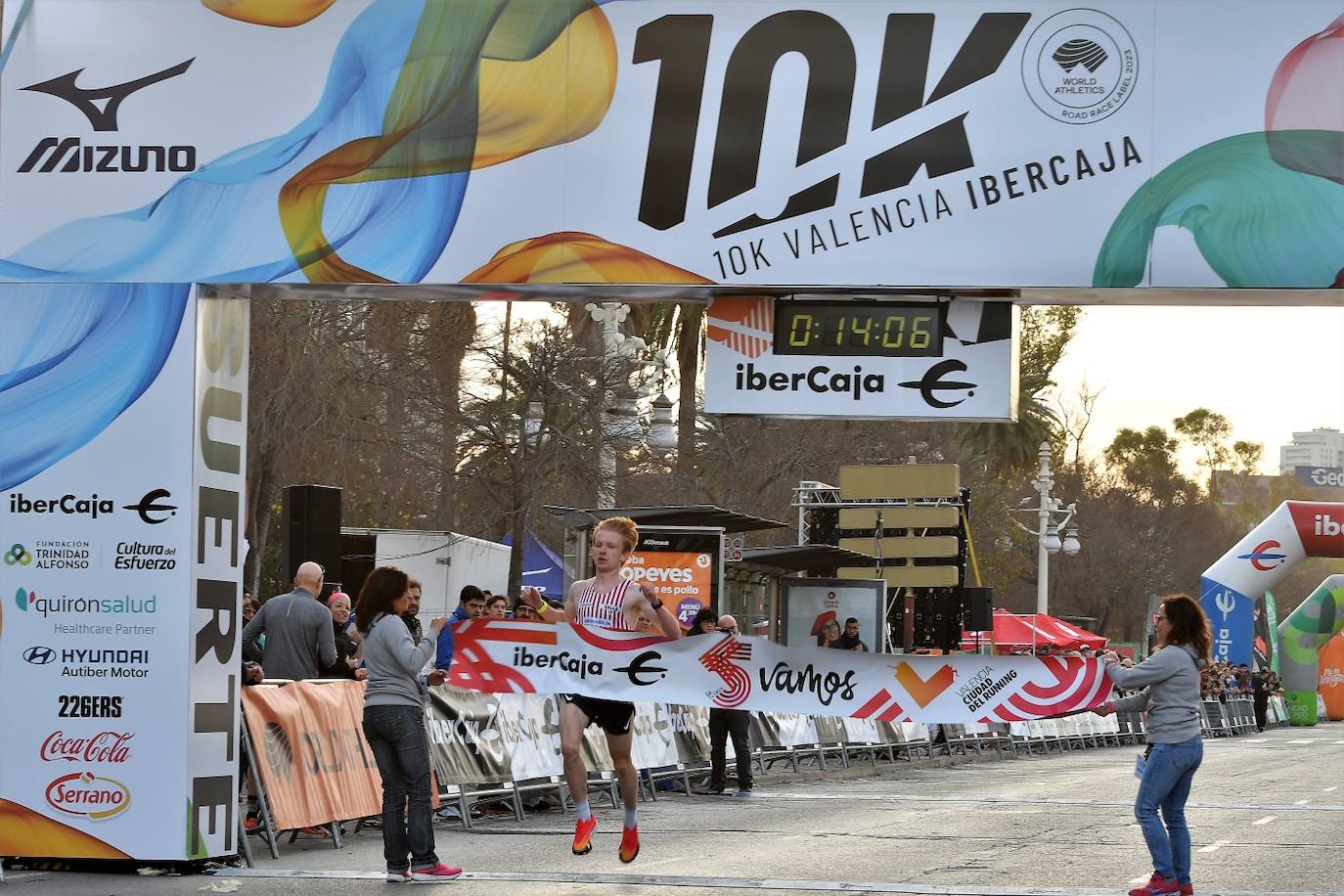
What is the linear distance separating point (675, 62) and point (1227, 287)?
3.53 meters

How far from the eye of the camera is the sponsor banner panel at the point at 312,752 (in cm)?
1291

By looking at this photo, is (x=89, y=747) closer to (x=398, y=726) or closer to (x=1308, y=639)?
(x=398, y=726)

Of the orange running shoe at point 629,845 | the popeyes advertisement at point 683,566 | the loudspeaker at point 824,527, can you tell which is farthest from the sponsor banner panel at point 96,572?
the loudspeaker at point 824,527

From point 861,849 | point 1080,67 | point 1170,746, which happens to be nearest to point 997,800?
point 861,849

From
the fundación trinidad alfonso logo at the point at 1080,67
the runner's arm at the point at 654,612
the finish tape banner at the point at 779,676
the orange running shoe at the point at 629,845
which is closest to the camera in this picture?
the fundación trinidad alfonso logo at the point at 1080,67

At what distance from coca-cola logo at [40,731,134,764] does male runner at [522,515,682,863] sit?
108 inches

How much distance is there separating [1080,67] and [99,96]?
6.07 meters

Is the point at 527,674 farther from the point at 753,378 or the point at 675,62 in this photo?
the point at 675,62

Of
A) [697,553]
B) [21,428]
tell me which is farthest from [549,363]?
[21,428]

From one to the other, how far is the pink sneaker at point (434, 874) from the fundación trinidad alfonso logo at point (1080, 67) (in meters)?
5.78

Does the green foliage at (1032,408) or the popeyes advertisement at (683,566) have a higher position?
the green foliage at (1032,408)

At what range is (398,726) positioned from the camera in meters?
11.1

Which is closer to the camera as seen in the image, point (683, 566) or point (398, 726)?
point (398, 726)

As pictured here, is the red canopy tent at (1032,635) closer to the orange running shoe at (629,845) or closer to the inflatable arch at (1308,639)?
the inflatable arch at (1308,639)
